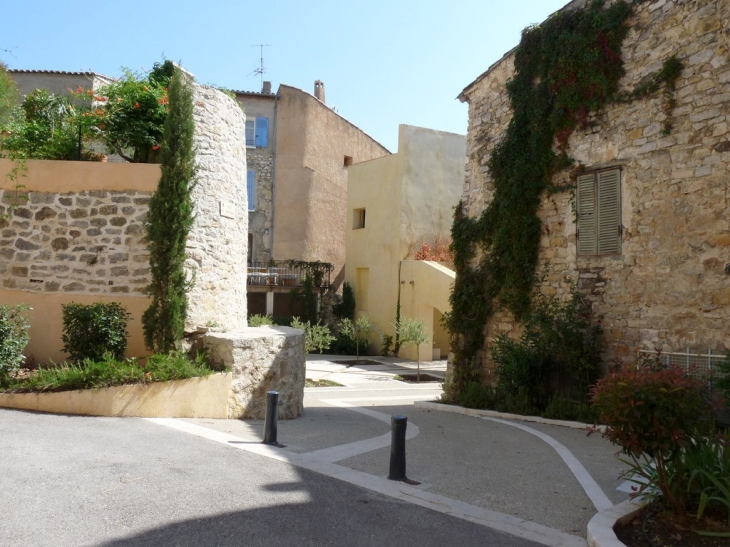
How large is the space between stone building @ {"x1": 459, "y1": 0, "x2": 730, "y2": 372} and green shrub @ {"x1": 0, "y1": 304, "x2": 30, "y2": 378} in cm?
878

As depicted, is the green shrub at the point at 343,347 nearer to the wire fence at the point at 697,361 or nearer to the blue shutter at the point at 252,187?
the blue shutter at the point at 252,187

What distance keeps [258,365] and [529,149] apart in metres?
6.72

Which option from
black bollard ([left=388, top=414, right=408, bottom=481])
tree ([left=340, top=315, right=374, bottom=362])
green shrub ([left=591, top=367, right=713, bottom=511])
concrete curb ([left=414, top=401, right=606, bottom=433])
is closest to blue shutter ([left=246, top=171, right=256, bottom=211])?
tree ([left=340, top=315, right=374, bottom=362])

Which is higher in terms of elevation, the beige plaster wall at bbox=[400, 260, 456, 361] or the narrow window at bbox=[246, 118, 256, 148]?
the narrow window at bbox=[246, 118, 256, 148]

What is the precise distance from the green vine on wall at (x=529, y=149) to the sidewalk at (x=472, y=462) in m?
2.51

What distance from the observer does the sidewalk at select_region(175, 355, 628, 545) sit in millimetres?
5000

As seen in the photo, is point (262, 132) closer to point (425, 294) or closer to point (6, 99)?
point (425, 294)

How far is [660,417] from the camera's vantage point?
4488 mm

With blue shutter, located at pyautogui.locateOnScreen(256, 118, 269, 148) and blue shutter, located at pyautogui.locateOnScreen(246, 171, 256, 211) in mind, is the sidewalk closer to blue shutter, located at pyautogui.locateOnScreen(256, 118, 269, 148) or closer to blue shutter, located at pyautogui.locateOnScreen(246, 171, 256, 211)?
blue shutter, located at pyautogui.locateOnScreen(246, 171, 256, 211)

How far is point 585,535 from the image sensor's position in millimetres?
4543

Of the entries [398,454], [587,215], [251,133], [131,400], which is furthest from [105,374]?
[251,133]

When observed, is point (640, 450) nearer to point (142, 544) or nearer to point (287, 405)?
point (142, 544)

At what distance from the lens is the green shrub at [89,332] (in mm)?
8305

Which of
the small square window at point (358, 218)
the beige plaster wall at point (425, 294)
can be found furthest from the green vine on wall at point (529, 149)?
the small square window at point (358, 218)
